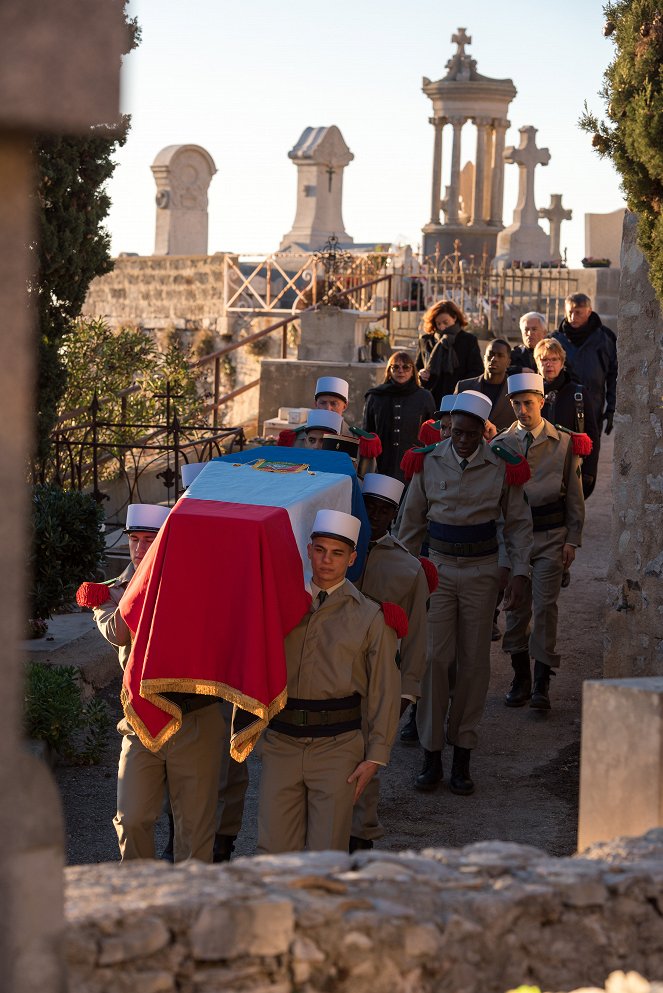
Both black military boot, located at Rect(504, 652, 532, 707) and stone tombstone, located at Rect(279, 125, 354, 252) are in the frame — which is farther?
stone tombstone, located at Rect(279, 125, 354, 252)

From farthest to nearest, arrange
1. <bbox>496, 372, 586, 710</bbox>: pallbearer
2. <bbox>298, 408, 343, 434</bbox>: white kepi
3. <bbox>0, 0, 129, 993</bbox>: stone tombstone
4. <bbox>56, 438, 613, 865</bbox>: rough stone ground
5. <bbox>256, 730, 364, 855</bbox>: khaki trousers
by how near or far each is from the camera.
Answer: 1. <bbox>496, 372, 586, 710</bbox>: pallbearer
2. <bbox>298, 408, 343, 434</bbox>: white kepi
3. <bbox>56, 438, 613, 865</bbox>: rough stone ground
4. <bbox>256, 730, 364, 855</bbox>: khaki trousers
5. <bbox>0, 0, 129, 993</bbox>: stone tombstone

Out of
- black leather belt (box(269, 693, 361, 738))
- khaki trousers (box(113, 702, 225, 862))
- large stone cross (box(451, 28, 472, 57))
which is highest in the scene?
large stone cross (box(451, 28, 472, 57))

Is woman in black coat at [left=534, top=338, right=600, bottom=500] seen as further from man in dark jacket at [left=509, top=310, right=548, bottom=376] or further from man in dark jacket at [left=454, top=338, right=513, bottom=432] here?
man in dark jacket at [left=509, top=310, right=548, bottom=376]

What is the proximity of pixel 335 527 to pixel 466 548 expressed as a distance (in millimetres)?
1705

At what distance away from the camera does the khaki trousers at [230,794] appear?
17.9 feet

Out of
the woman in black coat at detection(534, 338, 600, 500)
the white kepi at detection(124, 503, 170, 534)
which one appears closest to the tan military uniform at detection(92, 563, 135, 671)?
the white kepi at detection(124, 503, 170, 534)

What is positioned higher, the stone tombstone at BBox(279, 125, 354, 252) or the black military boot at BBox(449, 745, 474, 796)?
the stone tombstone at BBox(279, 125, 354, 252)

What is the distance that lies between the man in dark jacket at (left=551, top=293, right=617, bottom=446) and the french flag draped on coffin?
186 inches

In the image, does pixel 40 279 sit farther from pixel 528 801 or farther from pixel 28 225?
pixel 28 225

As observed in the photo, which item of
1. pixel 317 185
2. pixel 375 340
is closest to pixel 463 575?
pixel 375 340

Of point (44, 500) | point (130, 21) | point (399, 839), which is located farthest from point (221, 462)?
point (130, 21)

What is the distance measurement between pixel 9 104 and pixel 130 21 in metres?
7.04

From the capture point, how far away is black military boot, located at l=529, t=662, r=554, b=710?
7242 millimetres

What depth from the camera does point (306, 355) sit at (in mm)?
12742
